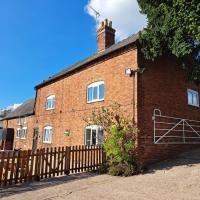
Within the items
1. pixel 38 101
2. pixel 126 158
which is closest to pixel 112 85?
pixel 126 158

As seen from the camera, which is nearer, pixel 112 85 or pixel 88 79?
pixel 112 85

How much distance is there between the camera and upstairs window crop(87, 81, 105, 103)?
16341 mm

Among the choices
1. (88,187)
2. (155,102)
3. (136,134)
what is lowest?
(88,187)

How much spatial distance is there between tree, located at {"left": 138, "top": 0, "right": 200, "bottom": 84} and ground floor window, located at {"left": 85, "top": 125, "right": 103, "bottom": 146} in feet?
18.8

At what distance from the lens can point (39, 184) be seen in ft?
31.8

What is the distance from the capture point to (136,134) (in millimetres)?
12961

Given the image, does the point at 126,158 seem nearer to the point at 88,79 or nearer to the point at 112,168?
the point at 112,168

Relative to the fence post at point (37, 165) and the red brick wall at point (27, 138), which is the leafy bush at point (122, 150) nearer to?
the fence post at point (37, 165)

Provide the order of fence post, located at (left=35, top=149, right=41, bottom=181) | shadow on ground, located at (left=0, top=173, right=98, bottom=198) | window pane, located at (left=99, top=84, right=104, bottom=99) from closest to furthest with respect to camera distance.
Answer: shadow on ground, located at (left=0, top=173, right=98, bottom=198), fence post, located at (left=35, top=149, right=41, bottom=181), window pane, located at (left=99, top=84, right=104, bottom=99)

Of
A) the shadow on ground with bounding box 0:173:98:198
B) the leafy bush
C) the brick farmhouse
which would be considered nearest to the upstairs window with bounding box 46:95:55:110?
the brick farmhouse

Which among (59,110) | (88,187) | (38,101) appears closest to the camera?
(88,187)

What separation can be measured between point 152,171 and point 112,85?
6.00 metres

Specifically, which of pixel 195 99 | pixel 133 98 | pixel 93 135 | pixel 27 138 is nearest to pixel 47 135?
pixel 27 138

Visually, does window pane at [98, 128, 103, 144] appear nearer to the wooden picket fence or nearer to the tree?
the wooden picket fence
